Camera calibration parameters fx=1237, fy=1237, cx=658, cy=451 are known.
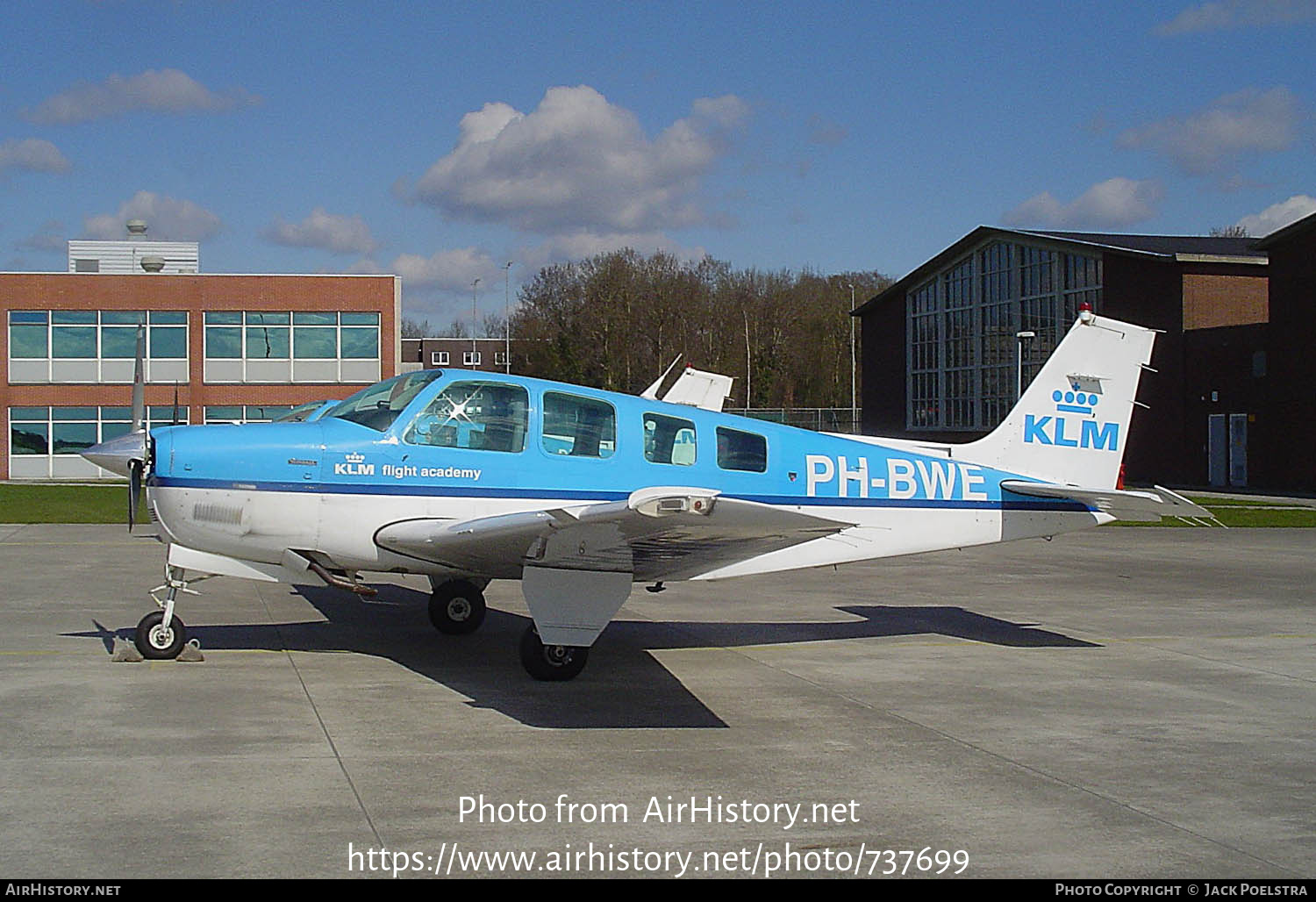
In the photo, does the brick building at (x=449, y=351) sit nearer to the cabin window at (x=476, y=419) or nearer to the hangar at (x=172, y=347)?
the hangar at (x=172, y=347)

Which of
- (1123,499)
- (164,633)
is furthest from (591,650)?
(1123,499)

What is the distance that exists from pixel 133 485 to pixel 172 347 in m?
39.0

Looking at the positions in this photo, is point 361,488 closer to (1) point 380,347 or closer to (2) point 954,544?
(2) point 954,544

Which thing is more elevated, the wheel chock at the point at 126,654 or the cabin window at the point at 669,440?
the cabin window at the point at 669,440

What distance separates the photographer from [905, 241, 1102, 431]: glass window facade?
157ft

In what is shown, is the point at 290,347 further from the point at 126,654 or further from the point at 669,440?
the point at 669,440

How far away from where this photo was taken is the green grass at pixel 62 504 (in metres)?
25.8

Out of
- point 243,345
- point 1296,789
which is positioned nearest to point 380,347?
point 243,345

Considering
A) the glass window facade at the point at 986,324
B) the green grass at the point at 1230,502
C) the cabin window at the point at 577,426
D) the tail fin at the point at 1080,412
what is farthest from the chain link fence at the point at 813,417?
the cabin window at the point at 577,426

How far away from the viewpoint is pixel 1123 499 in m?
10.3

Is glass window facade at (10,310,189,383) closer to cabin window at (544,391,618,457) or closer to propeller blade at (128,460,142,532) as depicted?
propeller blade at (128,460,142,532)

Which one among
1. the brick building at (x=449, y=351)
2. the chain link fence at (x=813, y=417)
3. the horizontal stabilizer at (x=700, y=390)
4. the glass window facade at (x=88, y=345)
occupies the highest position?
the brick building at (x=449, y=351)

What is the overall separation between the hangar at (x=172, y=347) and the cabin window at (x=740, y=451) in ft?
120

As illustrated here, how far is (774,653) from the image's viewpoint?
10781 millimetres
